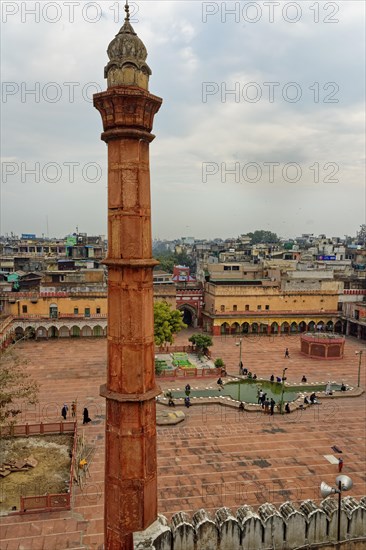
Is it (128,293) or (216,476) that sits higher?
(128,293)

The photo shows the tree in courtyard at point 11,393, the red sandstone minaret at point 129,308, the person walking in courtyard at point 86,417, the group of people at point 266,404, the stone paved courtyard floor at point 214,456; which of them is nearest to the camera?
the red sandstone minaret at point 129,308

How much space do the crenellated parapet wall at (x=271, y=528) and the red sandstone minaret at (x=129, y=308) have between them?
1.56 m

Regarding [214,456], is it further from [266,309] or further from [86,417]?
[266,309]

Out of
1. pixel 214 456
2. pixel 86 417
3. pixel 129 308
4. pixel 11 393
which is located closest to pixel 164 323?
pixel 86 417

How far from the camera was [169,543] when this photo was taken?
337 inches

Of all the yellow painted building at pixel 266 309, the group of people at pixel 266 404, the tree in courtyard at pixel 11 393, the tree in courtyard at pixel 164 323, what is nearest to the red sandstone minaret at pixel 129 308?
the tree in courtyard at pixel 11 393

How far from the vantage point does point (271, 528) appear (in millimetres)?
9719

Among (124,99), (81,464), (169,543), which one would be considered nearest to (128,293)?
(124,99)

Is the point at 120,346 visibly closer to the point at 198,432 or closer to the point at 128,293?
the point at 128,293

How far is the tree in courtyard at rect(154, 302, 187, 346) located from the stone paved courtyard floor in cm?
479

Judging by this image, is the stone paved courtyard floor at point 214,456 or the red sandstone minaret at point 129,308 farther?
the stone paved courtyard floor at point 214,456

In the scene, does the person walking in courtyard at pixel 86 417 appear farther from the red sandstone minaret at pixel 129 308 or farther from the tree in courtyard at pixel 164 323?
the red sandstone minaret at pixel 129 308

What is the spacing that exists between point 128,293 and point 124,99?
3221 mm

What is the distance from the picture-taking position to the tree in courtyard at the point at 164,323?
1314 inches
